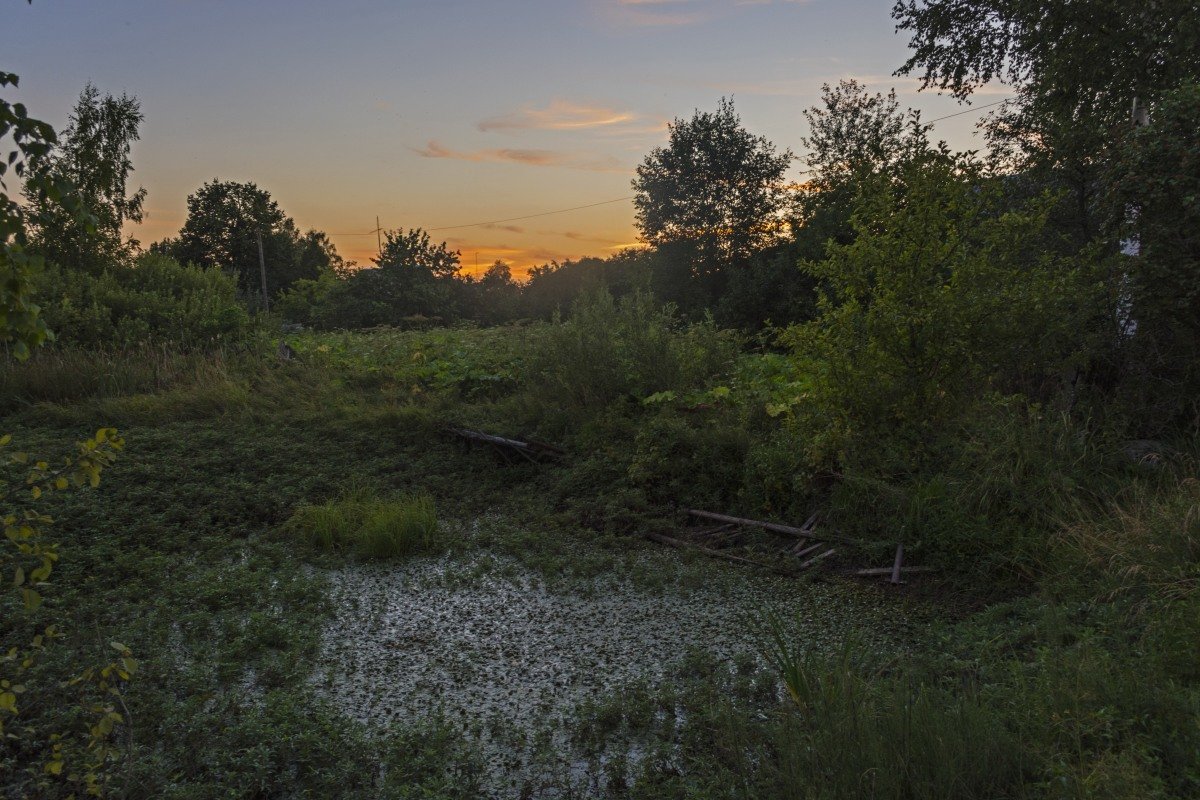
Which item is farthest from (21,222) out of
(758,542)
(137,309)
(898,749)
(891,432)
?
(137,309)

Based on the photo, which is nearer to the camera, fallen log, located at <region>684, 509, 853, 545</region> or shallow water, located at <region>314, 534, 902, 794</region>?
shallow water, located at <region>314, 534, 902, 794</region>

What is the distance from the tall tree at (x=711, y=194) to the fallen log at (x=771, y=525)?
19.9m

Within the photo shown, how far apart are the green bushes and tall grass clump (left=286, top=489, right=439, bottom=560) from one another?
8.36 meters

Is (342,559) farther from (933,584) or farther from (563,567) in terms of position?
(933,584)

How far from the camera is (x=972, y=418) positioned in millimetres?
6402

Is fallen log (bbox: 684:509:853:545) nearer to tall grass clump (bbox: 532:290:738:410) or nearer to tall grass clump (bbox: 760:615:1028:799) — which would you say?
Result: tall grass clump (bbox: 532:290:738:410)

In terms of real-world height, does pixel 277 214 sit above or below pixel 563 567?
above

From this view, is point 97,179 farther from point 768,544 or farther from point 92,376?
point 768,544

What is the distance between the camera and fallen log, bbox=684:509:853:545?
633 cm

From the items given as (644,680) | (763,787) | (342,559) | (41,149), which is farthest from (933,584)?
(41,149)

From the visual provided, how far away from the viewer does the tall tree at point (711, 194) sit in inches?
1058

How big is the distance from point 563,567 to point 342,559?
1.74 m

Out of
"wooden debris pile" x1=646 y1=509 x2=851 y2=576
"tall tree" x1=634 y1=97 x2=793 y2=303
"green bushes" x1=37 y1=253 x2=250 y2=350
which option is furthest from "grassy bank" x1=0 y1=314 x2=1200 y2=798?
"tall tree" x1=634 y1=97 x2=793 y2=303

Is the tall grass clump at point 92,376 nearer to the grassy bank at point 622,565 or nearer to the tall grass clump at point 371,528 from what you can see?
the grassy bank at point 622,565
